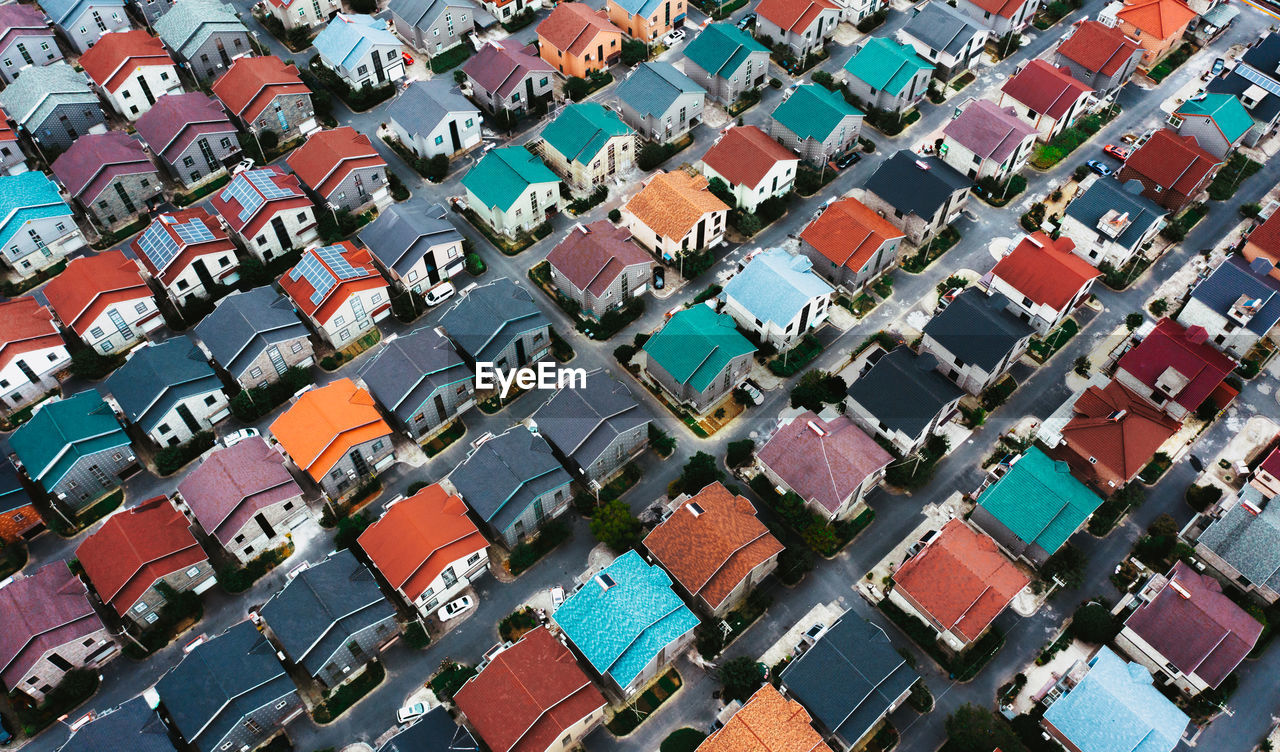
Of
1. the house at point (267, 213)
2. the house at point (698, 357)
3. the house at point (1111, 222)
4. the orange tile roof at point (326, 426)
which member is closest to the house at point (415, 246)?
the house at point (267, 213)

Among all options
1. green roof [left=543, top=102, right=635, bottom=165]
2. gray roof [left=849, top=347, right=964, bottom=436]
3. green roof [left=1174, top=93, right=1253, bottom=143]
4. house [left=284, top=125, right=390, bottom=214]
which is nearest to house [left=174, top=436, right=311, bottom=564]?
house [left=284, top=125, right=390, bottom=214]

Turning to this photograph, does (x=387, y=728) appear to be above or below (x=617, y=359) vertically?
below

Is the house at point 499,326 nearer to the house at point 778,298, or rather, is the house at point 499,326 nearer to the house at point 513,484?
the house at point 513,484

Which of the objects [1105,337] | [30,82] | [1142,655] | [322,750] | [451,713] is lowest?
[322,750]

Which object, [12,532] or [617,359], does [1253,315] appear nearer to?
[617,359]

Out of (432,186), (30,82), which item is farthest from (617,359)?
(30,82)

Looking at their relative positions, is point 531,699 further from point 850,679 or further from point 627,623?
point 850,679

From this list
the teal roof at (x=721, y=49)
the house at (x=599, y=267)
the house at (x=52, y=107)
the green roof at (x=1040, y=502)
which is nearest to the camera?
the green roof at (x=1040, y=502)
